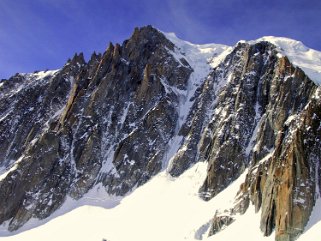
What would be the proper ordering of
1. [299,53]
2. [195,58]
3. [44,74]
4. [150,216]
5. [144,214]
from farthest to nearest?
[44,74] < [195,58] < [299,53] < [144,214] < [150,216]

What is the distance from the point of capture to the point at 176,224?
100750 mm

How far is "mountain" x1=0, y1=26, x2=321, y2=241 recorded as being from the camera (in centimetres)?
8481

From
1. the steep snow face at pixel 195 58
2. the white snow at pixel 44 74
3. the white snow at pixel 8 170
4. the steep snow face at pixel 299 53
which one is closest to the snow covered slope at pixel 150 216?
the white snow at pixel 8 170

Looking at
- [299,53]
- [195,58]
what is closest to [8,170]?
[195,58]

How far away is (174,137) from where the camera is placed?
13188cm

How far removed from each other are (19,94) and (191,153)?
82.9 meters

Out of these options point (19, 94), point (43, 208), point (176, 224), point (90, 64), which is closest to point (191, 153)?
point (176, 224)

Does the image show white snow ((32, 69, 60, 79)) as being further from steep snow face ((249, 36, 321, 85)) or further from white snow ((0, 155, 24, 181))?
steep snow face ((249, 36, 321, 85))

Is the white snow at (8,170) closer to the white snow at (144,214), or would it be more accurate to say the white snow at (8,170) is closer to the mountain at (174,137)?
the mountain at (174,137)

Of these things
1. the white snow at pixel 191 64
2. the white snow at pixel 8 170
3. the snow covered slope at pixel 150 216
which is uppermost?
the white snow at pixel 191 64

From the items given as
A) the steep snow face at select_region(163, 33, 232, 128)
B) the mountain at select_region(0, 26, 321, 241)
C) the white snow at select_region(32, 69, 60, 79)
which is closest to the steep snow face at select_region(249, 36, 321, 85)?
the mountain at select_region(0, 26, 321, 241)

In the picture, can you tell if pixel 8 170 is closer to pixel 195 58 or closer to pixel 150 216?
pixel 150 216

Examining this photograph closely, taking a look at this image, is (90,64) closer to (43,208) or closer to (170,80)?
(170,80)

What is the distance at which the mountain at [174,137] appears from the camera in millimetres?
84812
